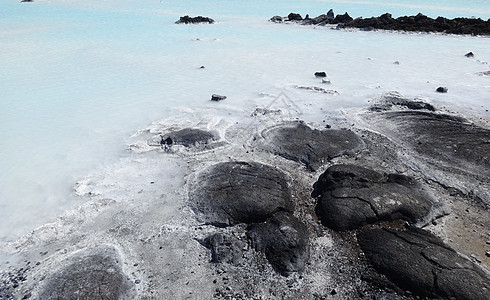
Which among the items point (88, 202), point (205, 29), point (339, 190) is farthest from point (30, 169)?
point (205, 29)

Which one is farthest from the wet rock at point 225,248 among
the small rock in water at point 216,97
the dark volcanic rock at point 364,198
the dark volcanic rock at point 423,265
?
the small rock in water at point 216,97

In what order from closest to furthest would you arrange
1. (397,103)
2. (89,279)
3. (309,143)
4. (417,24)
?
(89,279)
(309,143)
(397,103)
(417,24)

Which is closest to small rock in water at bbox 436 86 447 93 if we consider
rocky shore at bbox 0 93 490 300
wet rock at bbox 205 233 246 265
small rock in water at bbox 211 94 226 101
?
rocky shore at bbox 0 93 490 300

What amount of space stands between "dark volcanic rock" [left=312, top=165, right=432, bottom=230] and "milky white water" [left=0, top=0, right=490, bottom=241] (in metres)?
3.44

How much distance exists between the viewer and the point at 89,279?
4613 mm

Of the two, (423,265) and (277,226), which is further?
(277,226)

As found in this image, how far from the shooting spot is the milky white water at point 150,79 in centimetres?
760

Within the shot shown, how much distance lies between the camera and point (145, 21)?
25.2 metres

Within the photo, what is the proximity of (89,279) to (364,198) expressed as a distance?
14.4 ft

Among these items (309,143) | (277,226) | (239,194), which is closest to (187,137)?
(239,194)

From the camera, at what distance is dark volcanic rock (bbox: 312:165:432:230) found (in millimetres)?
5609

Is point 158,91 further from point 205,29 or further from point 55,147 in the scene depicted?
point 205,29

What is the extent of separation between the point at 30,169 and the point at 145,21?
20596 millimetres

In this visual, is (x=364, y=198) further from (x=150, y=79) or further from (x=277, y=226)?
(x=150, y=79)
